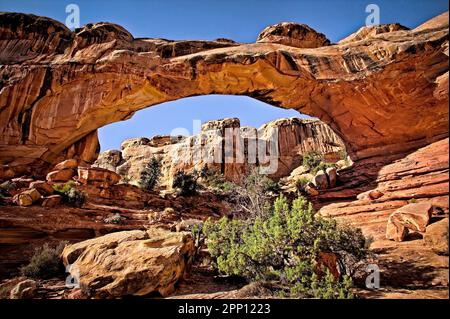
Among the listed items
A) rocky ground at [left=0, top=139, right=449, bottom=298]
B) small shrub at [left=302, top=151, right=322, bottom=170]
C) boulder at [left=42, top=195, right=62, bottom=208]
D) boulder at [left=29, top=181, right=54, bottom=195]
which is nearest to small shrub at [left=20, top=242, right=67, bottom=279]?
rocky ground at [left=0, top=139, right=449, bottom=298]

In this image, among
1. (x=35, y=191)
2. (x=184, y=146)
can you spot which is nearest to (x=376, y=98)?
(x=35, y=191)

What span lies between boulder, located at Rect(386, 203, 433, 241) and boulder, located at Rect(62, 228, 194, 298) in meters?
7.42

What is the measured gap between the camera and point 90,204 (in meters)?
12.8

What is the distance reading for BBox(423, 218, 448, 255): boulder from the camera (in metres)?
6.52

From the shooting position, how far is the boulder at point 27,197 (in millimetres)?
10199

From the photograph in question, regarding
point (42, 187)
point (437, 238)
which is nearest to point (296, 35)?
point (437, 238)

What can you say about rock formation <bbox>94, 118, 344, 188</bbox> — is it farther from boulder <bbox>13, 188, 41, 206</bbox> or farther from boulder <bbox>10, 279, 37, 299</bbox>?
boulder <bbox>10, 279, 37, 299</bbox>

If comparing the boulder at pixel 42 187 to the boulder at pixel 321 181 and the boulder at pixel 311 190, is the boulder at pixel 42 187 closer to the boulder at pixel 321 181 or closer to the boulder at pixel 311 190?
the boulder at pixel 311 190

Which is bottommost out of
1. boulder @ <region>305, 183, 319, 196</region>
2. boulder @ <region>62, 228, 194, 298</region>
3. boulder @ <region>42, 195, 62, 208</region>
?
boulder @ <region>62, 228, 194, 298</region>

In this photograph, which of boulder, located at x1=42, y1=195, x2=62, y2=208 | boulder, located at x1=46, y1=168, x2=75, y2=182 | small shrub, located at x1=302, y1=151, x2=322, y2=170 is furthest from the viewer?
small shrub, located at x1=302, y1=151, x2=322, y2=170

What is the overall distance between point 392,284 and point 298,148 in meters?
32.2

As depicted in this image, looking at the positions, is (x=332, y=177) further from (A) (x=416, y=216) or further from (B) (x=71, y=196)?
(B) (x=71, y=196)

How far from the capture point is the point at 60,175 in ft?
44.6

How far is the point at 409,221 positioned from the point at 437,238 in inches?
67.6
